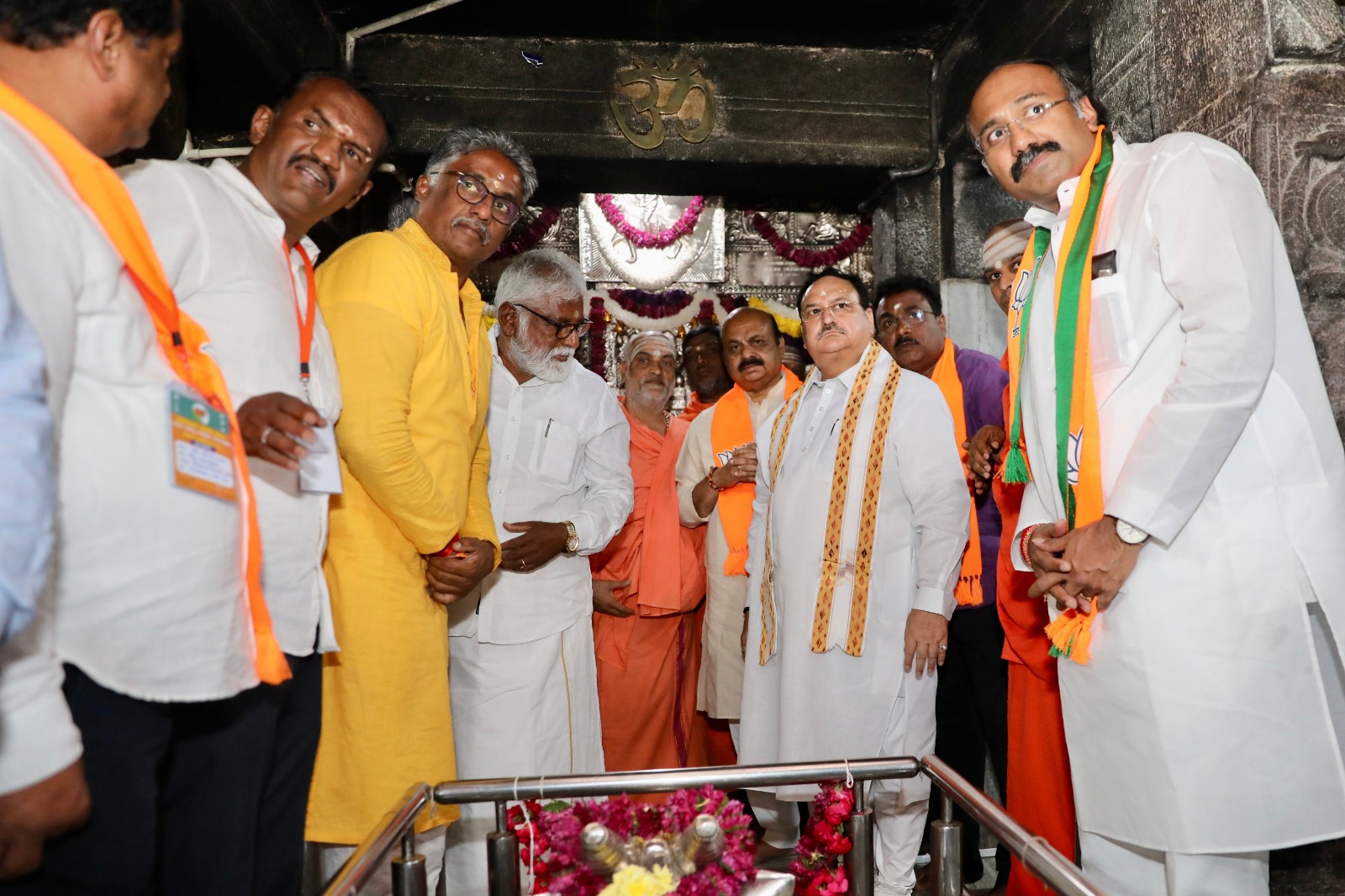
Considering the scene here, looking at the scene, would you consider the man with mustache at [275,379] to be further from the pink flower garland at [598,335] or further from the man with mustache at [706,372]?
the pink flower garland at [598,335]

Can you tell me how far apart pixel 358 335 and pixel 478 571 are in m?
0.61

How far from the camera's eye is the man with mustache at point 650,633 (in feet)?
13.6

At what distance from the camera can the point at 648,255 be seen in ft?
22.0

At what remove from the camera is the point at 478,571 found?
233 centimetres

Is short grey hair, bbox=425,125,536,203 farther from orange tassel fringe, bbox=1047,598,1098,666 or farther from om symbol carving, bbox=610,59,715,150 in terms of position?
om symbol carving, bbox=610,59,715,150

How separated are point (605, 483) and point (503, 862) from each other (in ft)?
5.60

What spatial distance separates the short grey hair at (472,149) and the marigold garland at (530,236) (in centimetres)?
365

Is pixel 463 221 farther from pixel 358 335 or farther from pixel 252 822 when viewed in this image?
pixel 252 822

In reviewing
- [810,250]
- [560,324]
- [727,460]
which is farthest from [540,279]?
[810,250]

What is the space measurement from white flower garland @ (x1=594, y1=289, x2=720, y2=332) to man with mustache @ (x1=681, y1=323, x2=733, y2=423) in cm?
127

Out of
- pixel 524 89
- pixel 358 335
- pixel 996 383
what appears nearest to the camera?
pixel 358 335

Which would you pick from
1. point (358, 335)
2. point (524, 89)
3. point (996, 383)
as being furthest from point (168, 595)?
point (524, 89)

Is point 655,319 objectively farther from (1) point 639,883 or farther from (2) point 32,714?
(2) point 32,714

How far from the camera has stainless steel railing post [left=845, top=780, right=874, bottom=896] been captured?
180cm
